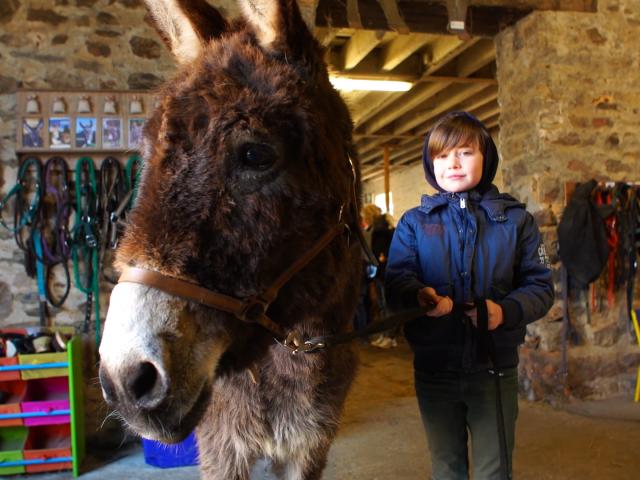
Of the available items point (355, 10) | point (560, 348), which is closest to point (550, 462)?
point (560, 348)

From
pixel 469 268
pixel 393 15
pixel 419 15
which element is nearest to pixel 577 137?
pixel 419 15

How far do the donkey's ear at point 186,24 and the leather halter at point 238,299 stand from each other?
60cm

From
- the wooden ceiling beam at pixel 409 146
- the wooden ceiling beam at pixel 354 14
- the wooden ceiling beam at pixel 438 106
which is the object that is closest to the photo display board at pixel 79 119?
the wooden ceiling beam at pixel 354 14

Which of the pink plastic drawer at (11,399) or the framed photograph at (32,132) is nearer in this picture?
the pink plastic drawer at (11,399)

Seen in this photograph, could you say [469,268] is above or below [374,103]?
below

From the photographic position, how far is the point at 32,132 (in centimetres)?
356

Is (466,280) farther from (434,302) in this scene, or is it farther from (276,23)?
(276,23)

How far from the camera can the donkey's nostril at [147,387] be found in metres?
0.96

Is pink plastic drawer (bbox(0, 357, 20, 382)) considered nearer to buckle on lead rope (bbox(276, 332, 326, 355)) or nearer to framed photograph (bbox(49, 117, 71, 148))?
framed photograph (bbox(49, 117, 71, 148))

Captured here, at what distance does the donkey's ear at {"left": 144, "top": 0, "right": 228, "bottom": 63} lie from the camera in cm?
134

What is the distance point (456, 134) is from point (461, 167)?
0.37 feet

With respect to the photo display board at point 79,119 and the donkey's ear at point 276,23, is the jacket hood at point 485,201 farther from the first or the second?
the photo display board at point 79,119

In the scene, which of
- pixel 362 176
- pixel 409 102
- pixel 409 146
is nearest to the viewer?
pixel 362 176

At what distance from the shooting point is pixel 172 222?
103cm
